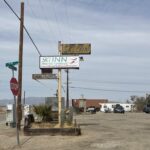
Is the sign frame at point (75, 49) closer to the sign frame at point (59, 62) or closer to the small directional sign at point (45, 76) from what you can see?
the sign frame at point (59, 62)

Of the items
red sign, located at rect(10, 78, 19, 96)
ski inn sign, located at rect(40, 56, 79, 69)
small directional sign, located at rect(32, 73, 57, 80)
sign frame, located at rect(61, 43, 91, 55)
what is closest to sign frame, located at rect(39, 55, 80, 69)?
ski inn sign, located at rect(40, 56, 79, 69)

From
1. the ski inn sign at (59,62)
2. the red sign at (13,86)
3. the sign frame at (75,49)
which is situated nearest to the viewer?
the red sign at (13,86)

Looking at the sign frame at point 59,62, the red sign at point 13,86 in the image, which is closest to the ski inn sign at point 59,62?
the sign frame at point 59,62

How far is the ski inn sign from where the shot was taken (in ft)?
92.2

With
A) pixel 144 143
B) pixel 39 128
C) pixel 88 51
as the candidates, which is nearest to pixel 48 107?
pixel 39 128

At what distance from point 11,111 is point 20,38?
6.88m

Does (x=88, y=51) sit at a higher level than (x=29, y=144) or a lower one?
higher

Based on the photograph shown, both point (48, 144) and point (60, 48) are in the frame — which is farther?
point (60, 48)

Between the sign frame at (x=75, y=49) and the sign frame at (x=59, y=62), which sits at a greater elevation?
the sign frame at (x=75, y=49)

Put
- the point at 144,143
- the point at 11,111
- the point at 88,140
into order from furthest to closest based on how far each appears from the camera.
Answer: the point at 11,111
the point at 88,140
the point at 144,143

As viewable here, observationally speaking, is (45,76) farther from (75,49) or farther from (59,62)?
(75,49)

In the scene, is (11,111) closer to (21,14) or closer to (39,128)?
(21,14)

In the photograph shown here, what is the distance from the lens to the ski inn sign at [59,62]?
28.1 meters

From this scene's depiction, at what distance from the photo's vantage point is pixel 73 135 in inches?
923
